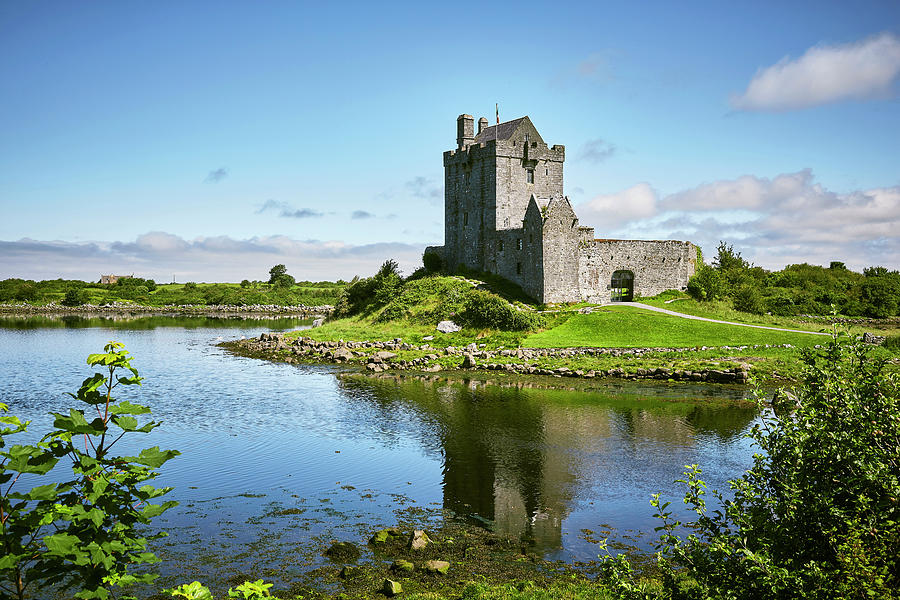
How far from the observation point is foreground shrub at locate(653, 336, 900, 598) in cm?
649

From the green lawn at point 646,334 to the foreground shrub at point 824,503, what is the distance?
1279 inches

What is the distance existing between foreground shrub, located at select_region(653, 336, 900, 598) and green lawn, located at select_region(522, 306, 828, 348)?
32.5 m

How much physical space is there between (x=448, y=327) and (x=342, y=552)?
115 feet

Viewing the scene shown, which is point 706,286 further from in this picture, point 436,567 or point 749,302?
point 436,567

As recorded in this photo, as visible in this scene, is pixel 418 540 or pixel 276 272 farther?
pixel 276 272

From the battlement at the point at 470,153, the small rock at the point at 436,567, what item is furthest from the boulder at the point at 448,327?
the small rock at the point at 436,567

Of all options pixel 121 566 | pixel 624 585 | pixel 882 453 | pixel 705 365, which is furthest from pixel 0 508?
pixel 705 365

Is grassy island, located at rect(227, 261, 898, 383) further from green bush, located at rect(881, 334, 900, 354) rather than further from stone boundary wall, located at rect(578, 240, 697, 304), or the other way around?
stone boundary wall, located at rect(578, 240, 697, 304)

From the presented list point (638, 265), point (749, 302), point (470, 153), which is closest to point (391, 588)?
point (638, 265)

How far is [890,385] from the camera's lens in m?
7.43

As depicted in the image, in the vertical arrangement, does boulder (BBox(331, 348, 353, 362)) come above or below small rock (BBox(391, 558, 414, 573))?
above

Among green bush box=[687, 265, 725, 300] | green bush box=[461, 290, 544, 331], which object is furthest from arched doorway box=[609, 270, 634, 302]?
green bush box=[461, 290, 544, 331]

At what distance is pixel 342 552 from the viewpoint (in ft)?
41.7

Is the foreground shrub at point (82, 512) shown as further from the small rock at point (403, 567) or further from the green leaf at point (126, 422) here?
the small rock at point (403, 567)
